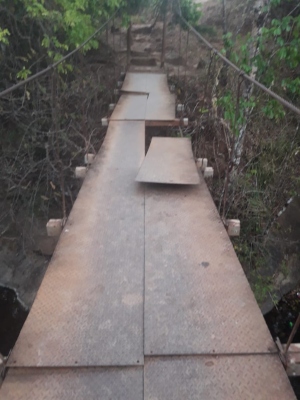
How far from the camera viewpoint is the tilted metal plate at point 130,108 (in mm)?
4273

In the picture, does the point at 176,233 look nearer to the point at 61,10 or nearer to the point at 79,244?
the point at 79,244

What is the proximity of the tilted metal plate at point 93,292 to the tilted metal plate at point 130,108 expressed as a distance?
2024 mm

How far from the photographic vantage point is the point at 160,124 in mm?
4164

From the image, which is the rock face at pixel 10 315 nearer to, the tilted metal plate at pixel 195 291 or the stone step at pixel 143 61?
the tilted metal plate at pixel 195 291

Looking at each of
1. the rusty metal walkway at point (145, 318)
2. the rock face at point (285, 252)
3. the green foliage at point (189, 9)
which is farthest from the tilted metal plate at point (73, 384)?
the green foliage at point (189, 9)

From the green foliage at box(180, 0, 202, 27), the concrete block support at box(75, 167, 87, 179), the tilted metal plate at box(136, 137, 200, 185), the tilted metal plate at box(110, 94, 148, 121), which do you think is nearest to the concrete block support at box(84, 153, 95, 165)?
the concrete block support at box(75, 167, 87, 179)

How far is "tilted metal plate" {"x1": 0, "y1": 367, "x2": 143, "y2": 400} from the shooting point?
115 cm

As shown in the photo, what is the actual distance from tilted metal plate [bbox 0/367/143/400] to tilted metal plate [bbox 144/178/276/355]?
137 millimetres

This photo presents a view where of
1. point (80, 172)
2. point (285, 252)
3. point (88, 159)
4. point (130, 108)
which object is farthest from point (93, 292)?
point (285, 252)

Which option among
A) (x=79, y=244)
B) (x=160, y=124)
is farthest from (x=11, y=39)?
(x=79, y=244)

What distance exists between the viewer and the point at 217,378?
121cm

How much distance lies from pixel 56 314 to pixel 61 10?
14.0ft

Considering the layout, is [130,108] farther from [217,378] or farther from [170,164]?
[217,378]

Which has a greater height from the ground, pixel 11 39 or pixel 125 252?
pixel 11 39
